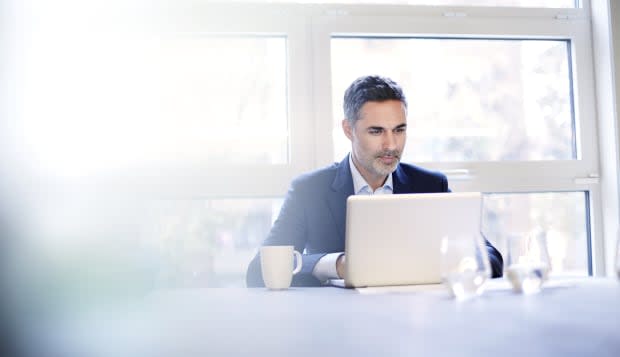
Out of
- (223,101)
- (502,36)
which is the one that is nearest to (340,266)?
(223,101)

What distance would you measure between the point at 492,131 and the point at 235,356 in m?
2.78

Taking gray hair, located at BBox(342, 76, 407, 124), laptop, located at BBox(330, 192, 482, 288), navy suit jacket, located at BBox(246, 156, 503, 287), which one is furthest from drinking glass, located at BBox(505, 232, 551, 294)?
gray hair, located at BBox(342, 76, 407, 124)

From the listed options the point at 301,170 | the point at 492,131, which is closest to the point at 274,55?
Result: the point at 301,170

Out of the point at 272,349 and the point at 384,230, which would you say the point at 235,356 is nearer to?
the point at 272,349

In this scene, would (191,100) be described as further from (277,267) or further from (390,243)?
(390,243)

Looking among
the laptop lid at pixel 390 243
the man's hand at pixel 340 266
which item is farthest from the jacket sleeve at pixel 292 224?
the laptop lid at pixel 390 243

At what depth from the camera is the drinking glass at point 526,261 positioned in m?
1.39

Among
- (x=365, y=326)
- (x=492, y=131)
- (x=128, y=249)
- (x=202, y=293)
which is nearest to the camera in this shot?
(x=128, y=249)

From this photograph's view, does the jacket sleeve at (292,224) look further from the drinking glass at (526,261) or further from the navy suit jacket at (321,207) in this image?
the drinking glass at (526,261)

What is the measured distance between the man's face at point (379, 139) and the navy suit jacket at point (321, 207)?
0.08 metres

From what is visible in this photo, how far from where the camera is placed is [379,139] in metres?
2.75

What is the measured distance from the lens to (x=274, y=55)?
3271 mm

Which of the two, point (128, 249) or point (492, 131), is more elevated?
point (492, 131)

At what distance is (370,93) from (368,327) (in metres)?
1.89
